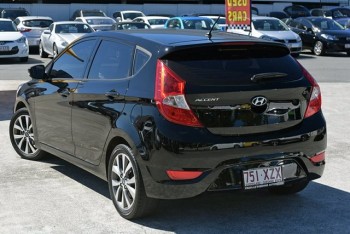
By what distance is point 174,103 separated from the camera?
4750 mm

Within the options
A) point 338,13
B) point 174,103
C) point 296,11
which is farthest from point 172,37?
point 296,11

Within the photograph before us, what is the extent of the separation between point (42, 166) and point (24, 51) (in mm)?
13664

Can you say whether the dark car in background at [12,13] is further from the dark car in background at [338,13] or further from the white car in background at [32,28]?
the dark car in background at [338,13]

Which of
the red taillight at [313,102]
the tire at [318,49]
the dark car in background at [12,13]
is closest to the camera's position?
the red taillight at [313,102]

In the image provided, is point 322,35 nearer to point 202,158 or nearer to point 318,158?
point 318,158

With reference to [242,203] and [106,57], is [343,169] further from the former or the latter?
[106,57]

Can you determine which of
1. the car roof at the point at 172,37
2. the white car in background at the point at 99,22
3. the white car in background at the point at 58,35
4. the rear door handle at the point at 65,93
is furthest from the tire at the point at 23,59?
the car roof at the point at 172,37

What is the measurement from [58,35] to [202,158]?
16.9 meters

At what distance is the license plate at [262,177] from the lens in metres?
4.86

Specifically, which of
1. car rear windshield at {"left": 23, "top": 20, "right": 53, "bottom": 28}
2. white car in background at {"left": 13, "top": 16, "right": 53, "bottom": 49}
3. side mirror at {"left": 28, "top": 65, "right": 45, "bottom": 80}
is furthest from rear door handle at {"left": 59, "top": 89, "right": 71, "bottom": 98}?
car rear windshield at {"left": 23, "top": 20, "right": 53, "bottom": 28}

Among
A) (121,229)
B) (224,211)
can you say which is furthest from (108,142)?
(224,211)

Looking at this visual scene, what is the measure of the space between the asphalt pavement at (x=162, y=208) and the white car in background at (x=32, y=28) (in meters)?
17.4

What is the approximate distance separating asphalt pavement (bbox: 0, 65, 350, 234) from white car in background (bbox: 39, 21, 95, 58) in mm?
13841

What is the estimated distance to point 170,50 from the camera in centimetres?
495
